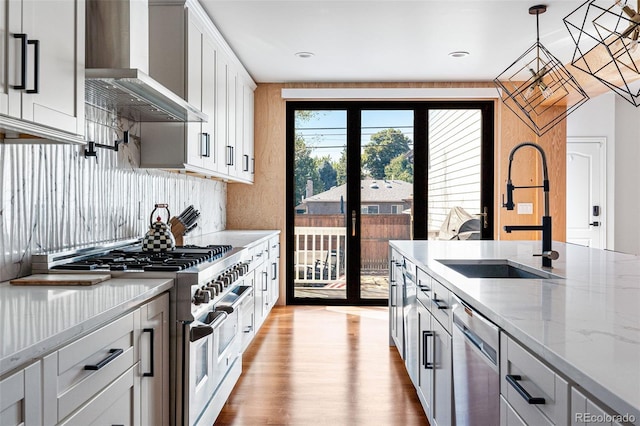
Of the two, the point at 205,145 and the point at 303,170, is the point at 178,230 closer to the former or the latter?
the point at 205,145

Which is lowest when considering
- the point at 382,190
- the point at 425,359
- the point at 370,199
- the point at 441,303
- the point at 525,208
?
the point at 425,359

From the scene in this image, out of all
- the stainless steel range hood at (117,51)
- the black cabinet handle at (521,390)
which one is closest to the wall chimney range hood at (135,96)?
the stainless steel range hood at (117,51)

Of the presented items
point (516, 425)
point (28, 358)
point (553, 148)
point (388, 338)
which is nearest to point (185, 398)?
point (28, 358)

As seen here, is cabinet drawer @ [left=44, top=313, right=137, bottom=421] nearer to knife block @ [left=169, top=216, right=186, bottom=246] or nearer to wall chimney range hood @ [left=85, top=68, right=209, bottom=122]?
wall chimney range hood @ [left=85, top=68, right=209, bottom=122]

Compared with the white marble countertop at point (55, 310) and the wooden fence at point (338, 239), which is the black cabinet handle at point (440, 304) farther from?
the wooden fence at point (338, 239)

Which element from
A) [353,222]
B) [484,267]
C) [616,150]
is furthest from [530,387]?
[616,150]

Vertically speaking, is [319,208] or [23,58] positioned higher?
[23,58]

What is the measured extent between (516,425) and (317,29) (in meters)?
3.36

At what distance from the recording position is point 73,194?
2.47 m

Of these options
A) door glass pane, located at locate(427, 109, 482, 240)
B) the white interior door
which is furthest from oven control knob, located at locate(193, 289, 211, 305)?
the white interior door

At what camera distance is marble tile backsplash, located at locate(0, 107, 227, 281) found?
80.1 inches

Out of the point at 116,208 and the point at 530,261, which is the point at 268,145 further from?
the point at 530,261

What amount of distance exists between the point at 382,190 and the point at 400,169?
1.05 feet

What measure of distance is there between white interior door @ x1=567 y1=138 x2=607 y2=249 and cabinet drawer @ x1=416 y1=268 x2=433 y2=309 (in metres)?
4.84
